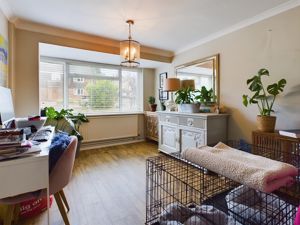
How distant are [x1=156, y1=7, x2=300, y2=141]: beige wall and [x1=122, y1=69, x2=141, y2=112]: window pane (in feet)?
6.99

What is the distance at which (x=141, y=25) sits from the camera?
2725 mm

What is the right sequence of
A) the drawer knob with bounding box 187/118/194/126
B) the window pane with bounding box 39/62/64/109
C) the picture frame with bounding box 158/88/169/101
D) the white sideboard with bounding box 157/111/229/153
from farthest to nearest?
the picture frame with bounding box 158/88/169/101
the window pane with bounding box 39/62/64/109
the drawer knob with bounding box 187/118/194/126
the white sideboard with bounding box 157/111/229/153

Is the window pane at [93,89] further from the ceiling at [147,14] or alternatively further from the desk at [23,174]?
the desk at [23,174]

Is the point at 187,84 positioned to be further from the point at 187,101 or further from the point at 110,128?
the point at 110,128

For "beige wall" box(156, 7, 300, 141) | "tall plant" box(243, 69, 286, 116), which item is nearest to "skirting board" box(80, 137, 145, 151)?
"beige wall" box(156, 7, 300, 141)

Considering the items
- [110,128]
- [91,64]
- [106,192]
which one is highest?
[91,64]

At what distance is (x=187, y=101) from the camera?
10.8ft

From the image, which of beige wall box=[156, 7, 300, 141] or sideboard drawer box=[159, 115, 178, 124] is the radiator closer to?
sideboard drawer box=[159, 115, 178, 124]

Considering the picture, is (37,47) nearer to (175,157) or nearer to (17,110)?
(17,110)

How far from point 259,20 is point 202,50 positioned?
1.06 meters

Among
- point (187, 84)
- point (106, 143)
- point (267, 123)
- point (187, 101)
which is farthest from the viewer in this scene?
point (106, 143)

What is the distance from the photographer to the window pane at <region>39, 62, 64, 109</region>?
12.4 feet

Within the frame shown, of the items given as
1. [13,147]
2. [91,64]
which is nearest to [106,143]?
[91,64]

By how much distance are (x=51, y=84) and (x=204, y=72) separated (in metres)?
3.29
